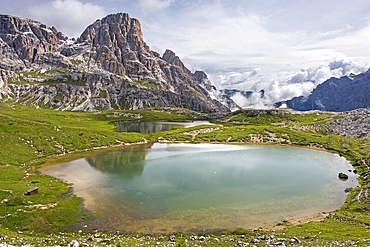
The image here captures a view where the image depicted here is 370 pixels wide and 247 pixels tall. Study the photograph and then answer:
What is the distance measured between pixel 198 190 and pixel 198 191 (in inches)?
17.3

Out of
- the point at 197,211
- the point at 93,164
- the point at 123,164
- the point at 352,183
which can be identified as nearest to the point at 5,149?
the point at 93,164

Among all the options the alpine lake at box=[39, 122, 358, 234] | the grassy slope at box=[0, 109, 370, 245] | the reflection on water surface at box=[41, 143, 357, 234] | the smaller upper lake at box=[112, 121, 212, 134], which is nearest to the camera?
the grassy slope at box=[0, 109, 370, 245]

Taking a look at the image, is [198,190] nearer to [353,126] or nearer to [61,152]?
[61,152]

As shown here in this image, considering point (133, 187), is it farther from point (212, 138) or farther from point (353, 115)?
point (353, 115)

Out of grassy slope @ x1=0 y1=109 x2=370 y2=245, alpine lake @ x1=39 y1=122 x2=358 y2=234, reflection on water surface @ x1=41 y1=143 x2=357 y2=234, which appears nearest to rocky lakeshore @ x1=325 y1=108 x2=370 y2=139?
grassy slope @ x1=0 y1=109 x2=370 y2=245

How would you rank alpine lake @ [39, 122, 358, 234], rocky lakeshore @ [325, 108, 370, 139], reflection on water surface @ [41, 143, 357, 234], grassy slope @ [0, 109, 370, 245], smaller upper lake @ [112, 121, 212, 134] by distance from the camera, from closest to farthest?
grassy slope @ [0, 109, 370, 245] → alpine lake @ [39, 122, 358, 234] → reflection on water surface @ [41, 143, 357, 234] → rocky lakeshore @ [325, 108, 370, 139] → smaller upper lake @ [112, 121, 212, 134]

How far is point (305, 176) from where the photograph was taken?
44.6 m

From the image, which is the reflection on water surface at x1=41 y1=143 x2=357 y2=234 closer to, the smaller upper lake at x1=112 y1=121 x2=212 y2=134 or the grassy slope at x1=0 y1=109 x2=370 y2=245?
the grassy slope at x1=0 y1=109 x2=370 y2=245

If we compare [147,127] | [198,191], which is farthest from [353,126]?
[147,127]

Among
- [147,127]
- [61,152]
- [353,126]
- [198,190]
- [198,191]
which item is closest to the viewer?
[198,191]

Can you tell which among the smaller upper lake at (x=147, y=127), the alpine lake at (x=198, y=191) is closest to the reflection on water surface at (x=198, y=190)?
the alpine lake at (x=198, y=191)

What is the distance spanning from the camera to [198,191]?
34.7m

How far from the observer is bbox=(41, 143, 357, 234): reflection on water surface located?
85.1 feet

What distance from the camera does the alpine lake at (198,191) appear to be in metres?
25.8
